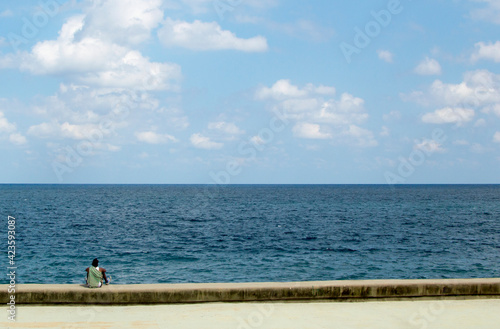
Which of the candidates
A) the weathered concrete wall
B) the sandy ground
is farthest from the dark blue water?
the sandy ground

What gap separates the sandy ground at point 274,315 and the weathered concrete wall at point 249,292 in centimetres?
18

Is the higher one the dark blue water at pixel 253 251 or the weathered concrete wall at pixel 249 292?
the weathered concrete wall at pixel 249 292

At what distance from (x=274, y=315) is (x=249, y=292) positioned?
1001 mm

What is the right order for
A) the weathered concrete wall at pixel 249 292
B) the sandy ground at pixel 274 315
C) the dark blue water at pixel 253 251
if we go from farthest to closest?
the dark blue water at pixel 253 251 → the weathered concrete wall at pixel 249 292 → the sandy ground at pixel 274 315

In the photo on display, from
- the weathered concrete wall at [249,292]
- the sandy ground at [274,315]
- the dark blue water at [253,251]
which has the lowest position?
the dark blue water at [253,251]

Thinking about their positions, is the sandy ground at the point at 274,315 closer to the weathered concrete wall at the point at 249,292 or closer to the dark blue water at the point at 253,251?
the weathered concrete wall at the point at 249,292

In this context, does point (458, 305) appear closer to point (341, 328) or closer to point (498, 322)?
point (498, 322)

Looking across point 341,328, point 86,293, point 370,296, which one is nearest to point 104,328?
point 86,293

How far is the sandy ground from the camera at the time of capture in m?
9.52

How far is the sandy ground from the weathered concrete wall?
7.1 inches

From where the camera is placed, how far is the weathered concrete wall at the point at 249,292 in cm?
1075

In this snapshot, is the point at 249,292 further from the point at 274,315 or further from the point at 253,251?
the point at 253,251

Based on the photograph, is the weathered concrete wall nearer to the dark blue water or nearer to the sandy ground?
the sandy ground

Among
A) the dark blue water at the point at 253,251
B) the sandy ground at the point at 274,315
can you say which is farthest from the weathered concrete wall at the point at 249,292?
the dark blue water at the point at 253,251
